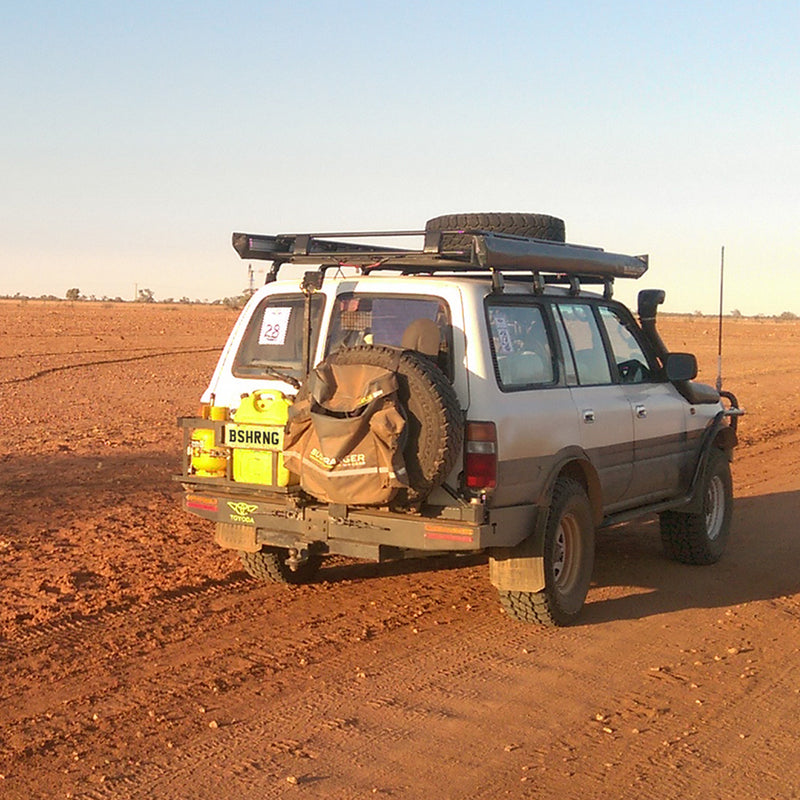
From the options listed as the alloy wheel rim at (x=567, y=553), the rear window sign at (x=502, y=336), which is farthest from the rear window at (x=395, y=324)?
the alloy wheel rim at (x=567, y=553)

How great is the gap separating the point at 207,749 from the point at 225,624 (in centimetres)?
181

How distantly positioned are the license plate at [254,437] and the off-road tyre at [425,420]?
78 cm

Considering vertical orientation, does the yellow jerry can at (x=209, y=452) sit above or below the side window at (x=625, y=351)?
below

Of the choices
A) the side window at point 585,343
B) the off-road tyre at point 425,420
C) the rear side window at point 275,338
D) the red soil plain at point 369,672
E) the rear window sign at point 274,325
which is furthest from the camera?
the side window at point 585,343

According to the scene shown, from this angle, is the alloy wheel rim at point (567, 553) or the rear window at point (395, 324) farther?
the alloy wheel rim at point (567, 553)

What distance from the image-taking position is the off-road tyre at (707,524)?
8.21 meters

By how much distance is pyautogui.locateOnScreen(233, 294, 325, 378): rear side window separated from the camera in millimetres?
6645

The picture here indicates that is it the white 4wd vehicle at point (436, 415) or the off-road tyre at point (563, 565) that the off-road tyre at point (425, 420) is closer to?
the white 4wd vehicle at point (436, 415)

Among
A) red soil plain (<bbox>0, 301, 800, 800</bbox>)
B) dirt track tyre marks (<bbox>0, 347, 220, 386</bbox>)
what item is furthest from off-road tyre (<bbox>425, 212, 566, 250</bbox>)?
dirt track tyre marks (<bbox>0, 347, 220, 386</bbox>)

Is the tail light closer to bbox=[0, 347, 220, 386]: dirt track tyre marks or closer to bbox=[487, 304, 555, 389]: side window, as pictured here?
bbox=[487, 304, 555, 389]: side window

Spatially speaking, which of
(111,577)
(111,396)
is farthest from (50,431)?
(111,577)

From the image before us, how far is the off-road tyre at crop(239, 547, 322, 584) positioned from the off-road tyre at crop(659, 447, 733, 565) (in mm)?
2688

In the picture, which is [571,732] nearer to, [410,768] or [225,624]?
[410,768]

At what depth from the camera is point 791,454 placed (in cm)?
1424
